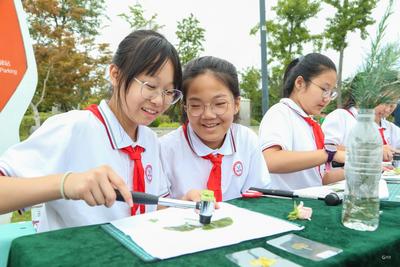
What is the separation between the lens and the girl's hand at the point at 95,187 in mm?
890

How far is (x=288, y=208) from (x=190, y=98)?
64 cm

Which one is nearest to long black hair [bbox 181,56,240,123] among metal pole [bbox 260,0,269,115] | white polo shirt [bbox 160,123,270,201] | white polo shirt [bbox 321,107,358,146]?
white polo shirt [bbox 160,123,270,201]

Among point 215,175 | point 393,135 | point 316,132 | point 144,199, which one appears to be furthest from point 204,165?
point 393,135

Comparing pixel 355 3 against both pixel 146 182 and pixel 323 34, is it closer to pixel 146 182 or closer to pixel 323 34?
pixel 323 34

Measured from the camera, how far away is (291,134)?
204 centimetres

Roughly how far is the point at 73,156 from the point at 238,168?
0.79m

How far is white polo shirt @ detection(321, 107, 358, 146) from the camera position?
2.59 metres

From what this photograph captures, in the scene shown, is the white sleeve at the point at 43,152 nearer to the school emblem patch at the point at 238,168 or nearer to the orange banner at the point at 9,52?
the school emblem patch at the point at 238,168

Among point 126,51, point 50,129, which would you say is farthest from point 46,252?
point 126,51

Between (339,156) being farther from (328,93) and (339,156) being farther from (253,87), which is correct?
(253,87)

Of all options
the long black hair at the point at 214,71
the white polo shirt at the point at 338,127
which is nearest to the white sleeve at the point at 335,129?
the white polo shirt at the point at 338,127

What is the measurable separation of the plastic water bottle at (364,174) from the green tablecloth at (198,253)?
0.13 ft

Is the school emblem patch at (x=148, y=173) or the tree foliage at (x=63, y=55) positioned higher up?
the tree foliage at (x=63, y=55)

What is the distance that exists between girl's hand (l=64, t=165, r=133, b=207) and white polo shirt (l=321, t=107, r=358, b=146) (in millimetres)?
1981
